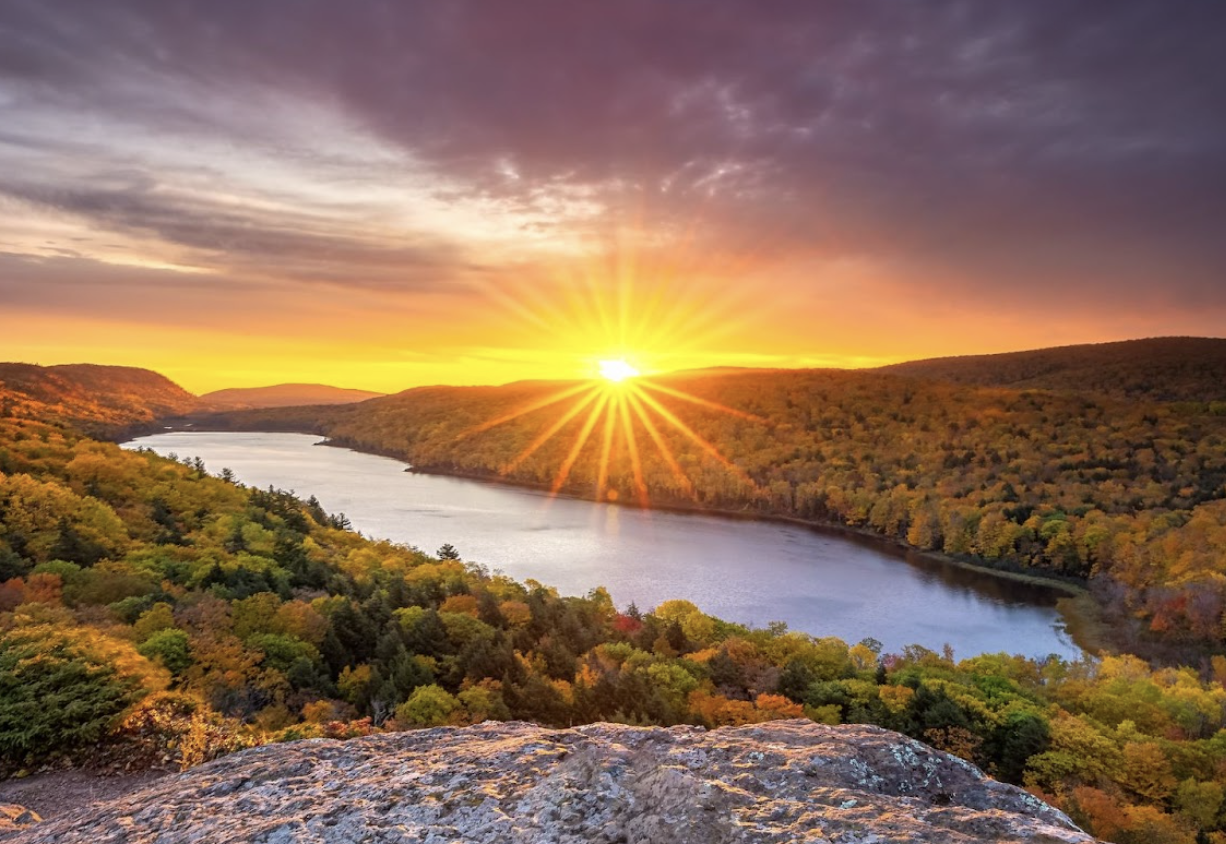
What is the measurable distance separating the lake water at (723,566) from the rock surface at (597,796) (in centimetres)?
5210

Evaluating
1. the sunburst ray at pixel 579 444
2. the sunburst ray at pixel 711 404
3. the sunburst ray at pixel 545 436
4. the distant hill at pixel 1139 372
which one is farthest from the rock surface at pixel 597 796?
the distant hill at pixel 1139 372

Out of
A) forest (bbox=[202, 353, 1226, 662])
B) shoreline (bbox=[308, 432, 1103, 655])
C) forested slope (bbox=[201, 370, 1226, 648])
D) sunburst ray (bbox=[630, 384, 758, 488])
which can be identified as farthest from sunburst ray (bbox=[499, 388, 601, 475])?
sunburst ray (bbox=[630, 384, 758, 488])

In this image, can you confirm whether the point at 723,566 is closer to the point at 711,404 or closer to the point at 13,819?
the point at 13,819

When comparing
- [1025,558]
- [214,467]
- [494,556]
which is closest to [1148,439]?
[1025,558]

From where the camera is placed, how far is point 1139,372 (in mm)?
170750

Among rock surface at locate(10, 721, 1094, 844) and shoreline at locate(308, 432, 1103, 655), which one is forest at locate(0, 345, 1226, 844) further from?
rock surface at locate(10, 721, 1094, 844)

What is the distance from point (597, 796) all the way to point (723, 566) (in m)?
70.0

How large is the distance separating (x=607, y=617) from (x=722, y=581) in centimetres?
2502

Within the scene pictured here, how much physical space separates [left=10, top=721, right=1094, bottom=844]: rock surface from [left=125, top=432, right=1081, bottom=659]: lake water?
2051 inches

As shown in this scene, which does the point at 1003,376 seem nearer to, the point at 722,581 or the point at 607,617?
the point at 722,581

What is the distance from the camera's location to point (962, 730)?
28.0 meters

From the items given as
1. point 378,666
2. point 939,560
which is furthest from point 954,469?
point 378,666

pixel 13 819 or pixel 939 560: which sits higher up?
pixel 13 819

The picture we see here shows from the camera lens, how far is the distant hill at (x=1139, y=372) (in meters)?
158
